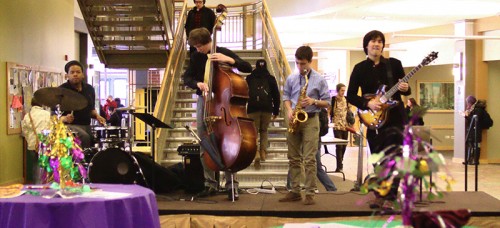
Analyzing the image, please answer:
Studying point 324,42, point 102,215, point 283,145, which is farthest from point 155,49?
point 324,42

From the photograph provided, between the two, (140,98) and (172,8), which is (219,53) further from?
(140,98)

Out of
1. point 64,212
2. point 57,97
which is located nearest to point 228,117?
point 57,97

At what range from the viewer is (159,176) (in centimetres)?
664

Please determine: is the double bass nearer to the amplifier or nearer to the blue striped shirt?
the blue striped shirt

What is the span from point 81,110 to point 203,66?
1.82 metres

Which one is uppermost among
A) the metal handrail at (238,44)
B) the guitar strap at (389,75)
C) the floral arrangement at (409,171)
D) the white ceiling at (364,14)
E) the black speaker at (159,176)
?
the white ceiling at (364,14)

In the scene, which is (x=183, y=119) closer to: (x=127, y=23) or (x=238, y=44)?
(x=127, y=23)

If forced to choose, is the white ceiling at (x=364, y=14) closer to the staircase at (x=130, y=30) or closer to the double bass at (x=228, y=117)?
the staircase at (x=130, y=30)

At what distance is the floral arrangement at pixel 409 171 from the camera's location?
1.96 meters

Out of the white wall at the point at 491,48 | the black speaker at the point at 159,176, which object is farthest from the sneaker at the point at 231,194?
the white wall at the point at 491,48

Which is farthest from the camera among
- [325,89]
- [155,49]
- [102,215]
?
[155,49]

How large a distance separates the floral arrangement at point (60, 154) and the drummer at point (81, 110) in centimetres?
275

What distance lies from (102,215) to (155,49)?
9086 millimetres

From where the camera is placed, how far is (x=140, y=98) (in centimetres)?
1867
